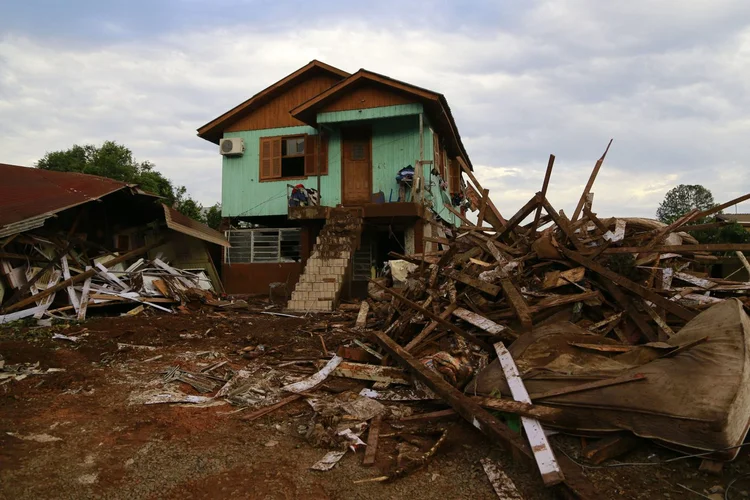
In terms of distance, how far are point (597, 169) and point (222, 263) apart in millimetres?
12974

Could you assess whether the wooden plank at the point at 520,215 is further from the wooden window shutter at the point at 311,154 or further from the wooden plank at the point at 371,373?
the wooden window shutter at the point at 311,154

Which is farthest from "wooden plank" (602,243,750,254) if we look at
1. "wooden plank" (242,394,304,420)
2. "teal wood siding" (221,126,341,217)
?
"teal wood siding" (221,126,341,217)

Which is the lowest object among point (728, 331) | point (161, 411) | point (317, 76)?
point (161, 411)

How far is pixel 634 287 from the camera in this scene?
5234 millimetres

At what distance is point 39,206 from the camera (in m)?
10.4

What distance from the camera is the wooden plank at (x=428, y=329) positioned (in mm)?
5989

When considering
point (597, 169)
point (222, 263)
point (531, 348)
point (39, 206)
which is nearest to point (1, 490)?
point (531, 348)

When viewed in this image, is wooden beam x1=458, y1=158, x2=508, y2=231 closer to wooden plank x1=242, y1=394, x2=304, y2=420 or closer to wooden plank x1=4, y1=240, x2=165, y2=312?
wooden plank x1=242, y1=394, x2=304, y2=420

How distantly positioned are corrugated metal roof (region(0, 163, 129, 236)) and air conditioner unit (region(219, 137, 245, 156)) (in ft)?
15.0

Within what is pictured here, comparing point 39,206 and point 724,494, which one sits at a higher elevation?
point 39,206

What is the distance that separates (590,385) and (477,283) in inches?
99.7

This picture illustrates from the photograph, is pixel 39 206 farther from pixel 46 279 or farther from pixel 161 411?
pixel 161 411

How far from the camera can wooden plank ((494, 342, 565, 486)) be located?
329 cm

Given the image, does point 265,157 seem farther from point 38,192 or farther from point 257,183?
point 38,192
